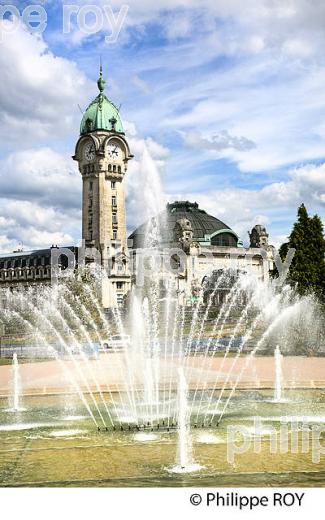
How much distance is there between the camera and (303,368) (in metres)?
31.3

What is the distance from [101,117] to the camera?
106 m

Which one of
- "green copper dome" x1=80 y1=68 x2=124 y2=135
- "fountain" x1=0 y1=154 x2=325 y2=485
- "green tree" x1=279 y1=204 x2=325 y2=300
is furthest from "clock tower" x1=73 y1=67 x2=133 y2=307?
"green tree" x1=279 y1=204 x2=325 y2=300

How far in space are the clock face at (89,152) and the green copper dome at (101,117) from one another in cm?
239

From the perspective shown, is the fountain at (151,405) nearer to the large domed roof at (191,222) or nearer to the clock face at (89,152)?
the clock face at (89,152)

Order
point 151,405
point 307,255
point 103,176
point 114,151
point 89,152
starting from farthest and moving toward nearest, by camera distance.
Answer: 1. point 89,152
2. point 114,151
3. point 103,176
4. point 307,255
5. point 151,405

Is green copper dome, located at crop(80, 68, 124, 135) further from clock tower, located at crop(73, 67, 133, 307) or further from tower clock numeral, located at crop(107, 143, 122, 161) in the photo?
tower clock numeral, located at crop(107, 143, 122, 161)

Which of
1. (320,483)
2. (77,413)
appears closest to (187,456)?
(320,483)

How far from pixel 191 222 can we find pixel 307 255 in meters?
75.2

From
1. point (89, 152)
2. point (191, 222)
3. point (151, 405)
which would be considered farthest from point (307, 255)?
point (191, 222)

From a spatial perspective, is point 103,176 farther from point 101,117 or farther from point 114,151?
point 101,117

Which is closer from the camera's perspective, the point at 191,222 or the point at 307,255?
the point at 307,255

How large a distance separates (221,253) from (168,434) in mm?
93050

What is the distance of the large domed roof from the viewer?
112 m

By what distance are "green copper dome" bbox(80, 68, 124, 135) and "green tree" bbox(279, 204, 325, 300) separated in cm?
6999
